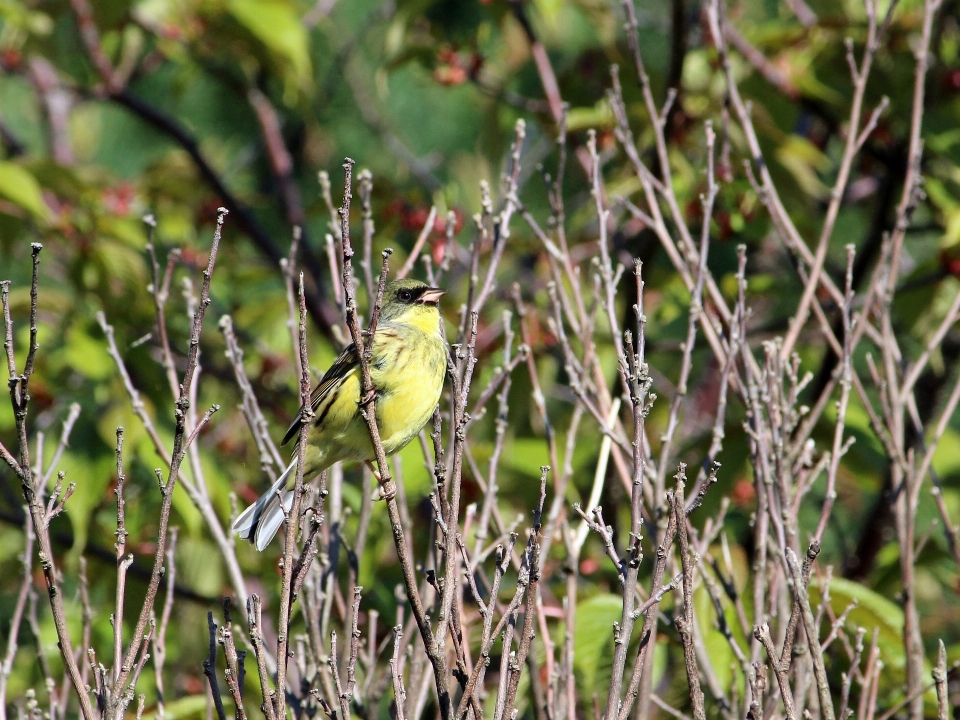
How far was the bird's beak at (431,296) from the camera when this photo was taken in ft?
12.3

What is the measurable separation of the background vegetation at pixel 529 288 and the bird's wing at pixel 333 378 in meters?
0.19

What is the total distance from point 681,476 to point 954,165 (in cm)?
298

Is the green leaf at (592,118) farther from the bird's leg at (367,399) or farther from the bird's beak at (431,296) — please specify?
the bird's leg at (367,399)

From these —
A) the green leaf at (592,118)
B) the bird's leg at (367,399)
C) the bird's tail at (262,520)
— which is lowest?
the bird's tail at (262,520)

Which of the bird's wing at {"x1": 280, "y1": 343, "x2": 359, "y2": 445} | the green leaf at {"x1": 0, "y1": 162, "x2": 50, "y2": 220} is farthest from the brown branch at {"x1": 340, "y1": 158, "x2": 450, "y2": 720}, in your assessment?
the green leaf at {"x1": 0, "y1": 162, "x2": 50, "y2": 220}

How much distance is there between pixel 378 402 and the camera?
3.65m

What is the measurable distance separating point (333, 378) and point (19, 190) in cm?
166

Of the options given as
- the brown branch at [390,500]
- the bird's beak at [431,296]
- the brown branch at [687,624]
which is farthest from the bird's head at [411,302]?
the brown branch at [687,624]

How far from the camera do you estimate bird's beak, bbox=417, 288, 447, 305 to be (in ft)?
12.3

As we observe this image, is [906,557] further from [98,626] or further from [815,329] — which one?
[98,626]

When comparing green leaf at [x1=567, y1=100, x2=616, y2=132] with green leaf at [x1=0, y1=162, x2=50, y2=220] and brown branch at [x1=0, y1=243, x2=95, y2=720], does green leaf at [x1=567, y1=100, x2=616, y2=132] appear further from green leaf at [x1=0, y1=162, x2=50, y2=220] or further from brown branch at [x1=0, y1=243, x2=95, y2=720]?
brown branch at [x1=0, y1=243, x2=95, y2=720]

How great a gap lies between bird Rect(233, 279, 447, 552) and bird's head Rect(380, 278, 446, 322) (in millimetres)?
55

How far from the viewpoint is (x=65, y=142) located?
8.15 metres

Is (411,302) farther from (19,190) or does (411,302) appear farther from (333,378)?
(19,190)
